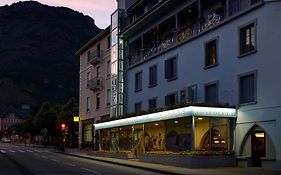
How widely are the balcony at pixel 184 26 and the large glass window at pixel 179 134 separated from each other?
21.4 ft

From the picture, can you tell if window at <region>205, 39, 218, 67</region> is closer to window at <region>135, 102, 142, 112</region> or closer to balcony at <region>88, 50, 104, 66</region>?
window at <region>135, 102, 142, 112</region>

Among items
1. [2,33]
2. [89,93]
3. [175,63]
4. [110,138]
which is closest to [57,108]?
[89,93]

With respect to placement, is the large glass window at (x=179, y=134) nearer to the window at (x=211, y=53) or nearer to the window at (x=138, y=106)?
the window at (x=211, y=53)

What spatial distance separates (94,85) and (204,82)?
1059 inches

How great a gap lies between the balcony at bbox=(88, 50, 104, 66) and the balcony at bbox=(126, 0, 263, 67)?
343 inches

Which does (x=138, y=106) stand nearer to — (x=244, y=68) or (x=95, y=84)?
(x=95, y=84)

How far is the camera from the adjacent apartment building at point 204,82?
2805cm

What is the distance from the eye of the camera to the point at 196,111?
29.9 metres

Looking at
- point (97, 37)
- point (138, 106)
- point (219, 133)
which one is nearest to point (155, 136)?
point (219, 133)

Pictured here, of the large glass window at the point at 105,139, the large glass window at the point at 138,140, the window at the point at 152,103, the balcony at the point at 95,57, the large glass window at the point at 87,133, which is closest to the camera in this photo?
the large glass window at the point at 138,140

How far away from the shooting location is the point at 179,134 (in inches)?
1309

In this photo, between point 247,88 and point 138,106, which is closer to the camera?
point 247,88

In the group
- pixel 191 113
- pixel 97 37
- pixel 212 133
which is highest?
pixel 97 37

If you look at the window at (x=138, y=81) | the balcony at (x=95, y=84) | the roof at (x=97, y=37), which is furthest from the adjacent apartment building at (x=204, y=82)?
the balcony at (x=95, y=84)
